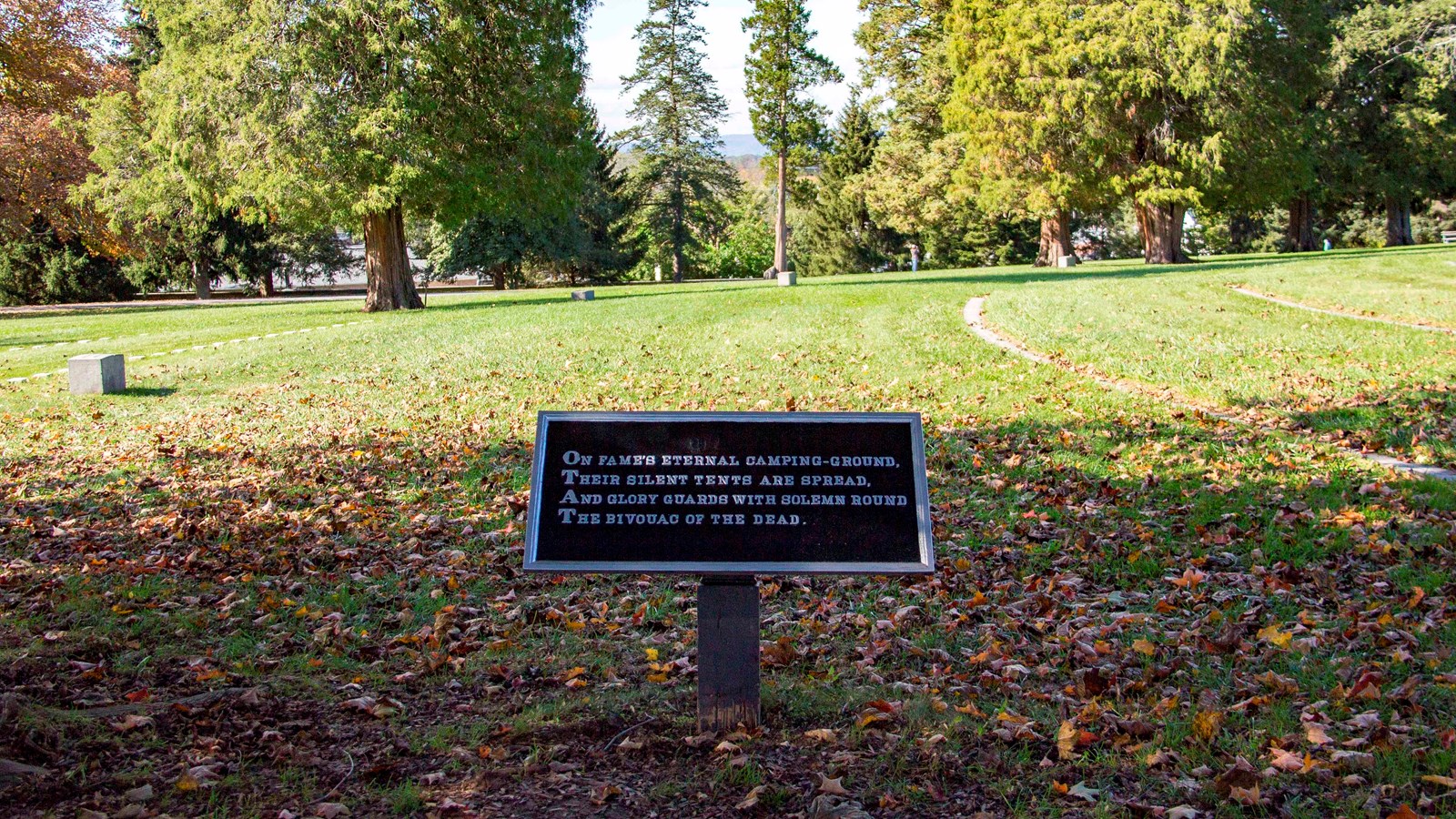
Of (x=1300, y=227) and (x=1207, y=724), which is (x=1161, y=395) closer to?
(x=1207, y=724)

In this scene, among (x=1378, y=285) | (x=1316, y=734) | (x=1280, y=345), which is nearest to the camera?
(x=1316, y=734)

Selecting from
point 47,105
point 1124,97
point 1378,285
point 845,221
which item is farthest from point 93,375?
point 845,221

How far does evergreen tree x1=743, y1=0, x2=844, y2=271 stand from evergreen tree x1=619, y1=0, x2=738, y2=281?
8.08 m

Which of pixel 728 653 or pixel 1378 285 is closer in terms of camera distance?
pixel 728 653

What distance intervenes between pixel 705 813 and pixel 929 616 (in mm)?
2284

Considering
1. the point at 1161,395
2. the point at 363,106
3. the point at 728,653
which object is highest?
the point at 363,106

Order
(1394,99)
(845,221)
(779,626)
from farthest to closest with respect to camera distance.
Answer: (845,221) < (1394,99) < (779,626)

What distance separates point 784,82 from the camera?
50.8m

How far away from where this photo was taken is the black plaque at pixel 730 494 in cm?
412

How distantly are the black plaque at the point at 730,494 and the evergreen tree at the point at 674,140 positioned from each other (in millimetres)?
57039

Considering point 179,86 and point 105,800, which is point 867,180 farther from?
point 105,800

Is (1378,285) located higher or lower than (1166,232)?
lower

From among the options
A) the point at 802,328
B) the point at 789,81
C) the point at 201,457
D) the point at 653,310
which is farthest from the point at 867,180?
the point at 201,457

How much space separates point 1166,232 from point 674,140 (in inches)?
1188
